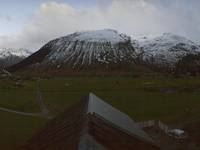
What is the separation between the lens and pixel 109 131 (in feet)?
50.6

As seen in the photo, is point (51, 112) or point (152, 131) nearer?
point (152, 131)

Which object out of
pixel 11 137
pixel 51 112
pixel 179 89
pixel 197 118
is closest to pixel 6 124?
pixel 11 137

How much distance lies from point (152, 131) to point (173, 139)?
8.75ft

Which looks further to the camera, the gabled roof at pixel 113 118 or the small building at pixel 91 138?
the gabled roof at pixel 113 118

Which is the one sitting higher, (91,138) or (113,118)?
(91,138)

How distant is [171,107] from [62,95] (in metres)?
30.8

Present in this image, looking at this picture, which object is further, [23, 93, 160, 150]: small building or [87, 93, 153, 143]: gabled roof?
[87, 93, 153, 143]: gabled roof

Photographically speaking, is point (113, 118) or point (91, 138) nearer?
point (91, 138)

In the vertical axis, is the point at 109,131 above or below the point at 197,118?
above

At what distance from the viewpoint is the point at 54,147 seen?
46.1 feet

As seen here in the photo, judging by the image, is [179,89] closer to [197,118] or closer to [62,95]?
[62,95]

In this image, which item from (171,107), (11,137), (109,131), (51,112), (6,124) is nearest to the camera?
(109,131)

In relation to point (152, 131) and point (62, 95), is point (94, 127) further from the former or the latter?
point (62, 95)

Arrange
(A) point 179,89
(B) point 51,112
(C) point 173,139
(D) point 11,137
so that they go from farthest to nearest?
(A) point 179,89, (B) point 51,112, (C) point 173,139, (D) point 11,137
